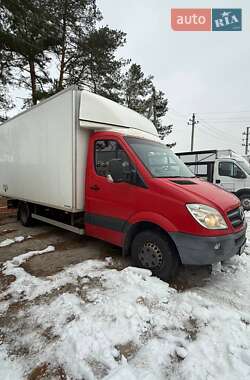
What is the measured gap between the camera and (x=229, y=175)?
10812 millimetres

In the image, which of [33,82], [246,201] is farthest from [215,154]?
[33,82]

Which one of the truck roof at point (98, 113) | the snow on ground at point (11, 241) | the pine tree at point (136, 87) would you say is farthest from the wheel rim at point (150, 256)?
the pine tree at point (136, 87)

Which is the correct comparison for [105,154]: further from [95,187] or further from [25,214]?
[25,214]

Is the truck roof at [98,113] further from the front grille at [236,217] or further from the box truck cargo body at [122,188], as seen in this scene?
the front grille at [236,217]

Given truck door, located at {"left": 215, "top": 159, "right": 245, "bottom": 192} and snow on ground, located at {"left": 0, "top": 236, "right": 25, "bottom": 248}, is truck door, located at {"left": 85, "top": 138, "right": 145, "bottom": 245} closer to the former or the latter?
snow on ground, located at {"left": 0, "top": 236, "right": 25, "bottom": 248}

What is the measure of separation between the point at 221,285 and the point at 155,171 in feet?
6.27

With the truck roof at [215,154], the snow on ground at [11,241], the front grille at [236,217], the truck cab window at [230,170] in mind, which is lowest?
the snow on ground at [11,241]

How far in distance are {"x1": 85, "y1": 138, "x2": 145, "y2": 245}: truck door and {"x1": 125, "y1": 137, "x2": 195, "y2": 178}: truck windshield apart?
0.84 feet

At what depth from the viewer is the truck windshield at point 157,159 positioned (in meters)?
3.71

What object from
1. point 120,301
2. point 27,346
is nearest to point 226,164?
point 120,301

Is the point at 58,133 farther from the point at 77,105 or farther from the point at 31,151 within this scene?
the point at 31,151

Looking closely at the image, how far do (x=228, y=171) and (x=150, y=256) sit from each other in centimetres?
885

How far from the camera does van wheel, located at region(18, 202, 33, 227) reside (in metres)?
6.47

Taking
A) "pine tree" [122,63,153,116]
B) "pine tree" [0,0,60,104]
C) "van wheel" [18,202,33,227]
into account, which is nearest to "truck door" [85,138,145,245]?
"van wheel" [18,202,33,227]
